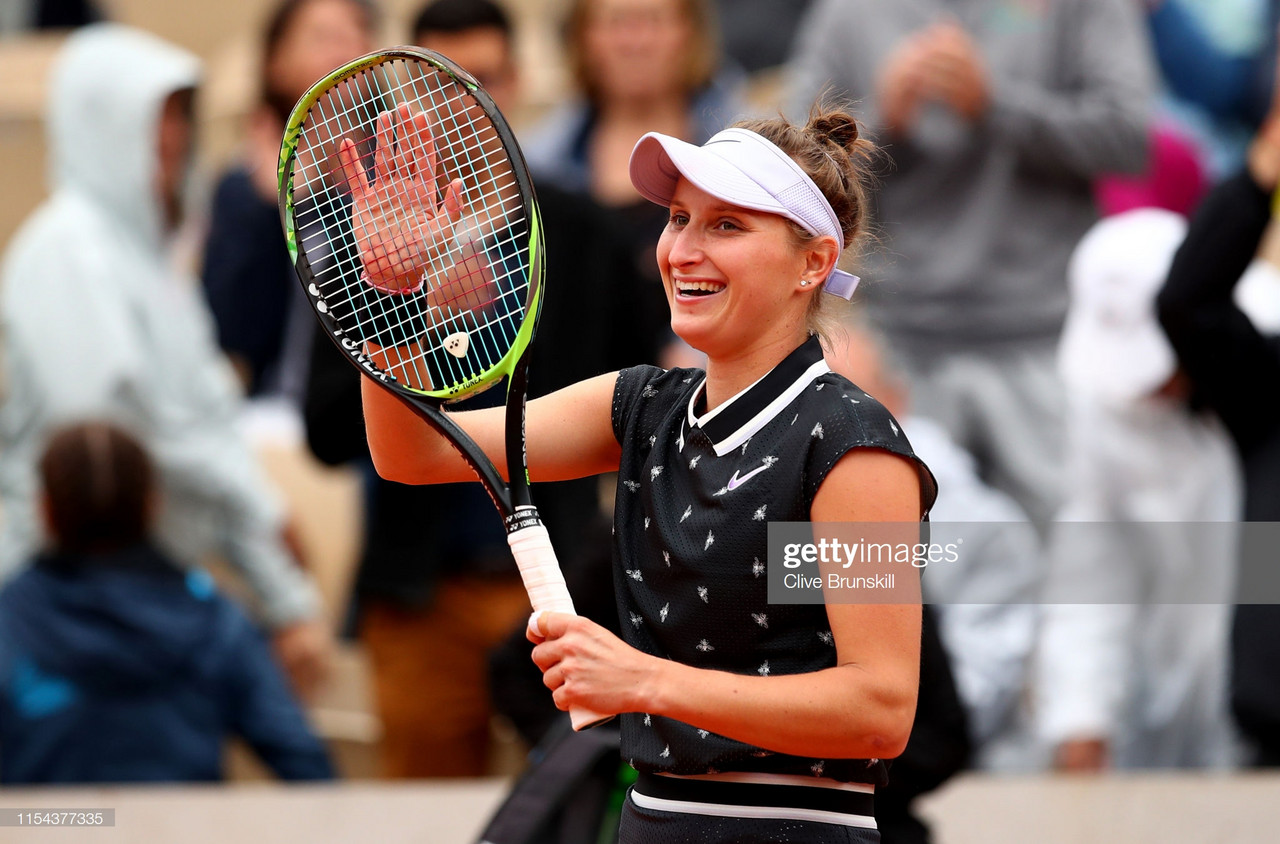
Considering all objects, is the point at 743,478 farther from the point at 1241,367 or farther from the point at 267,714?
the point at 267,714

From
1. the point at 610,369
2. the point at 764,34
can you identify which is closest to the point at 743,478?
the point at 610,369

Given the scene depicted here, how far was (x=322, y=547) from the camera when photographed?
5.28m

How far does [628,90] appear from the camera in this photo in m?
4.64

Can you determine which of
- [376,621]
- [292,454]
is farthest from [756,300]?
[292,454]

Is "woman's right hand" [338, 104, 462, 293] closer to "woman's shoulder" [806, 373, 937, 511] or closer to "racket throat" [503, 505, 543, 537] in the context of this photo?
"racket throat" [503, 505, 543, 537]

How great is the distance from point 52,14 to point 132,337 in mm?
3669

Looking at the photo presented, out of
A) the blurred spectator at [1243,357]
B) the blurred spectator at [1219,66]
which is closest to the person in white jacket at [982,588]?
the blurred spectator at [1243,357]

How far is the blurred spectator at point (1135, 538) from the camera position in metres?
4.05

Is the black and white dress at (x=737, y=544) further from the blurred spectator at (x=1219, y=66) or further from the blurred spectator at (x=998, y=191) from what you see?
the blurred spectator at (x=1219, y=66)

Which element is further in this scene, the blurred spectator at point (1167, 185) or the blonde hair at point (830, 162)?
the blurred spectator at point (1167, 185)

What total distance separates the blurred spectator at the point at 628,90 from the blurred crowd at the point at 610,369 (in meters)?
0.01

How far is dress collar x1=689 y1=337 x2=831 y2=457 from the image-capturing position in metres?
1.85

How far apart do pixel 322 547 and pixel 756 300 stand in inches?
143

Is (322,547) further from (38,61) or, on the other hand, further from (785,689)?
(785,689)
